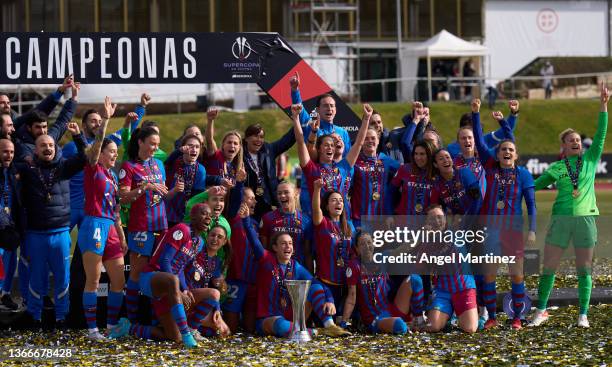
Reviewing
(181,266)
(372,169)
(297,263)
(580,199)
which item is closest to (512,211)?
(580,199)

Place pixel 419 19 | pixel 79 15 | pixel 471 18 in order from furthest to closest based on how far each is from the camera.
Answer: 1. pixel 471 18
2. pixel 419 19
3. pixel 79 15

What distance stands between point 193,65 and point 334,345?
347 cm

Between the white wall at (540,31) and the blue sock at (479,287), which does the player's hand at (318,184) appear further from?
the white wall at (540,31)

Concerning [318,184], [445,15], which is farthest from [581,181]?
[445,15]

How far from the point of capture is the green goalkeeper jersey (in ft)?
36.5

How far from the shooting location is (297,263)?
10.9 meters

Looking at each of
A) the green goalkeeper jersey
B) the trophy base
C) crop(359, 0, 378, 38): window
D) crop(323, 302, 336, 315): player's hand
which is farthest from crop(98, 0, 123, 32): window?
the trophy base

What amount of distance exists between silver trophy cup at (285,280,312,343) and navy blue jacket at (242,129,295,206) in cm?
155

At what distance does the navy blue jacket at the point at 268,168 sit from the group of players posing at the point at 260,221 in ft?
0.08

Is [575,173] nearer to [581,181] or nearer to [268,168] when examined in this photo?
[581,181]

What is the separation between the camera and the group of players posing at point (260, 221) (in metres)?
10.6

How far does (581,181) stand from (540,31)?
1702 inches

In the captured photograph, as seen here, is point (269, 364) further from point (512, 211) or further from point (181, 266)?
point (512, 211)

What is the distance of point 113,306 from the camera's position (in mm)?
10727
